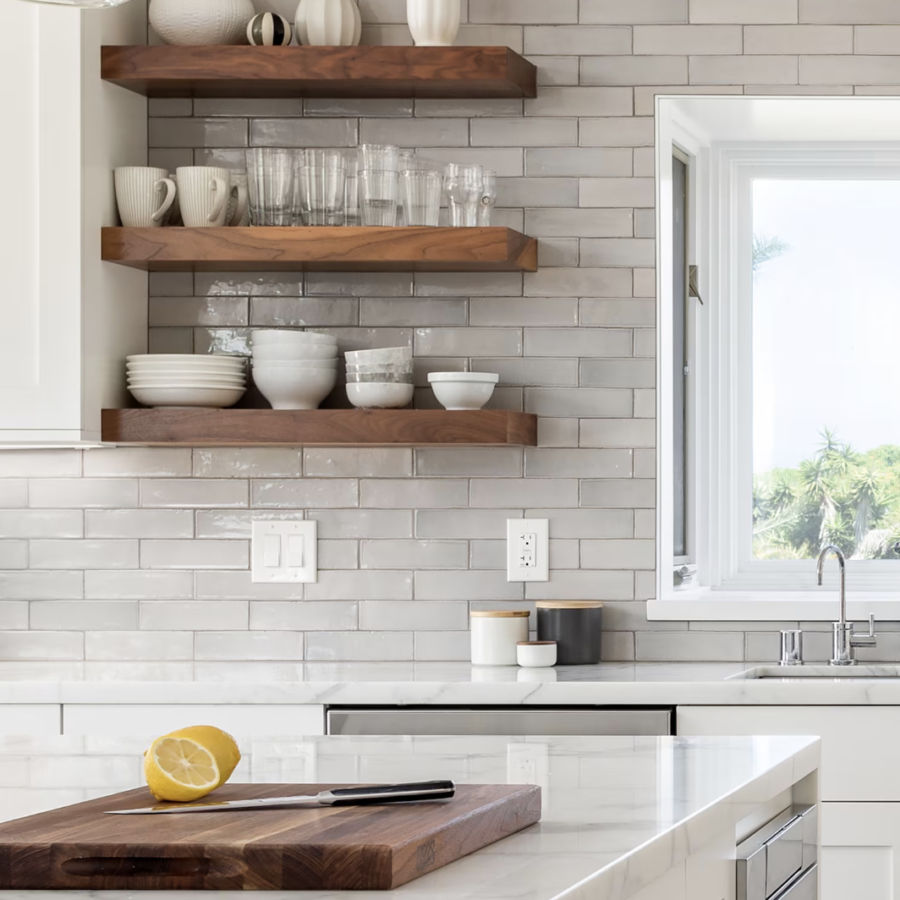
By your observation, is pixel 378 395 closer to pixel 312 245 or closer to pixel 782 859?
pixel 312 245

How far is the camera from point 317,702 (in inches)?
103

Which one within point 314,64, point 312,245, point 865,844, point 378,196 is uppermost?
point 314,64

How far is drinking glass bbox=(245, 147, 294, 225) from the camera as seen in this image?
2.90 meters

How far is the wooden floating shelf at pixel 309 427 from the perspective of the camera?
2828 millimetres

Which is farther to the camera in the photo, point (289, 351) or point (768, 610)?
point (768, 610)

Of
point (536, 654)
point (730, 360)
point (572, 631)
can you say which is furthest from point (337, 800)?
point (730, 360)

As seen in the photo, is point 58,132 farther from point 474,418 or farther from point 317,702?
point 317,702

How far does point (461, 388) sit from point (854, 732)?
107 centimetres

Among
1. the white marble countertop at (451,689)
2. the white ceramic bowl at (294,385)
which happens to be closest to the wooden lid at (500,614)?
the white marble countertop at (451,689)

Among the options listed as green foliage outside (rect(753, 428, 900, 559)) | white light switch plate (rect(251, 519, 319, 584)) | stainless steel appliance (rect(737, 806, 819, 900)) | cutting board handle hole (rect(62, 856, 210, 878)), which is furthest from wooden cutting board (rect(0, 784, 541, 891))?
green foliage outside (rect(753, 428, 900, 559))

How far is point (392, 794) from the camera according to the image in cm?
126

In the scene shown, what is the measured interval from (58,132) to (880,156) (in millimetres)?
2055

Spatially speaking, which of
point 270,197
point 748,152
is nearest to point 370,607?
point 270,197

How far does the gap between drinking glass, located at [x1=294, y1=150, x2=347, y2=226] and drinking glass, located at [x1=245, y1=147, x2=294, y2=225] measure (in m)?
0.02
